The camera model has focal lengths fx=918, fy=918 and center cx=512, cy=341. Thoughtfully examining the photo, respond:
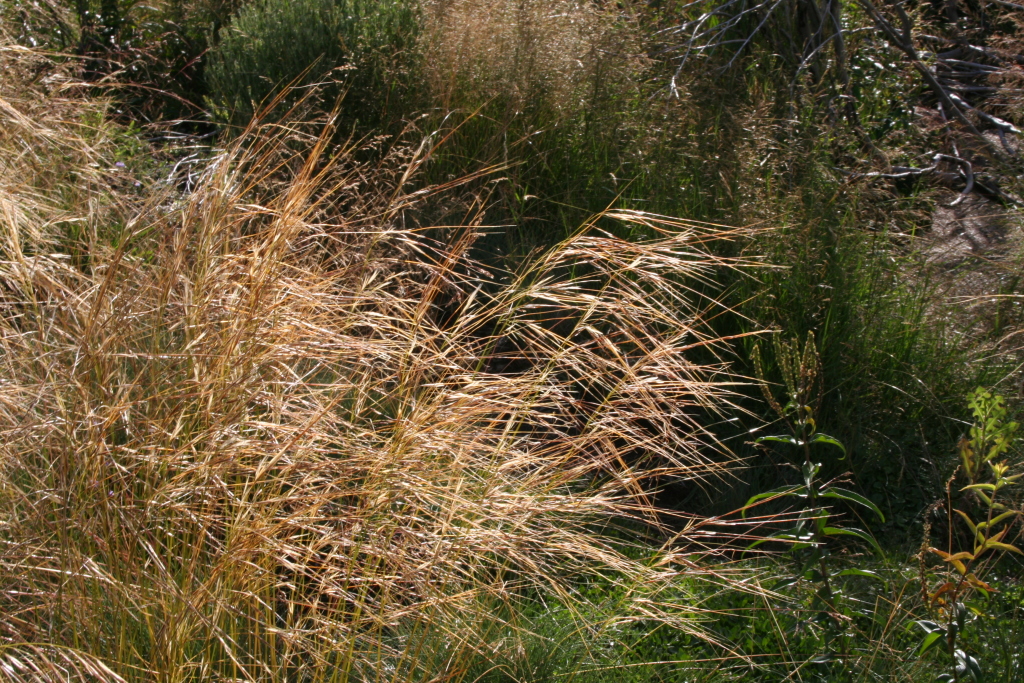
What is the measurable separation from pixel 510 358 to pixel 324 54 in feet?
6.43

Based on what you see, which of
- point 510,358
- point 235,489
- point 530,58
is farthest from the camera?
point 530,58

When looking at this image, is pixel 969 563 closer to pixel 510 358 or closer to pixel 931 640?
pixel 931 640

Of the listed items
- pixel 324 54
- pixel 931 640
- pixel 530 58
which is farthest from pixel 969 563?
pixel 324 54

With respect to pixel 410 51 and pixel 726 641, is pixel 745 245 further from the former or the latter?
pixel 410 51

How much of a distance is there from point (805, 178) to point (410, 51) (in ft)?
6.33

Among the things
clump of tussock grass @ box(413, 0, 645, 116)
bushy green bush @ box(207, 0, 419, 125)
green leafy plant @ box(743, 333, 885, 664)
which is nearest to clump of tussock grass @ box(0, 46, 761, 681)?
green leafy plant @ box(743, 333, 885, 664)

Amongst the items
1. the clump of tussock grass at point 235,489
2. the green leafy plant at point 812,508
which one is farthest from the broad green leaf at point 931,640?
the clump of tussock grass at point 235,489

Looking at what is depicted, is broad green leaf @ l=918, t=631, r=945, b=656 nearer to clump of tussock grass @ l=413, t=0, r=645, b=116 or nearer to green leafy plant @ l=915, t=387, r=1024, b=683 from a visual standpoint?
green leafy plant @ l=915, t=387, r=1024, b=683

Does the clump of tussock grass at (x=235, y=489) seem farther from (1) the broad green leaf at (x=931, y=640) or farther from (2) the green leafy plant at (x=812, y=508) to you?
(1) the broad green leaf at (x=931, y=640)

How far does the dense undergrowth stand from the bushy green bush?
3cm

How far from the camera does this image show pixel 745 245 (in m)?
3.35

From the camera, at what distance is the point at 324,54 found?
4230 millimetres

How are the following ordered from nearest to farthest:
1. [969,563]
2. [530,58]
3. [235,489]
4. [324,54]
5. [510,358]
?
[235,489], [969,563], [510,358], [530,58], [324,54]

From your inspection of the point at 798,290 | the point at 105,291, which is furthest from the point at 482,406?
the point at 798,290
